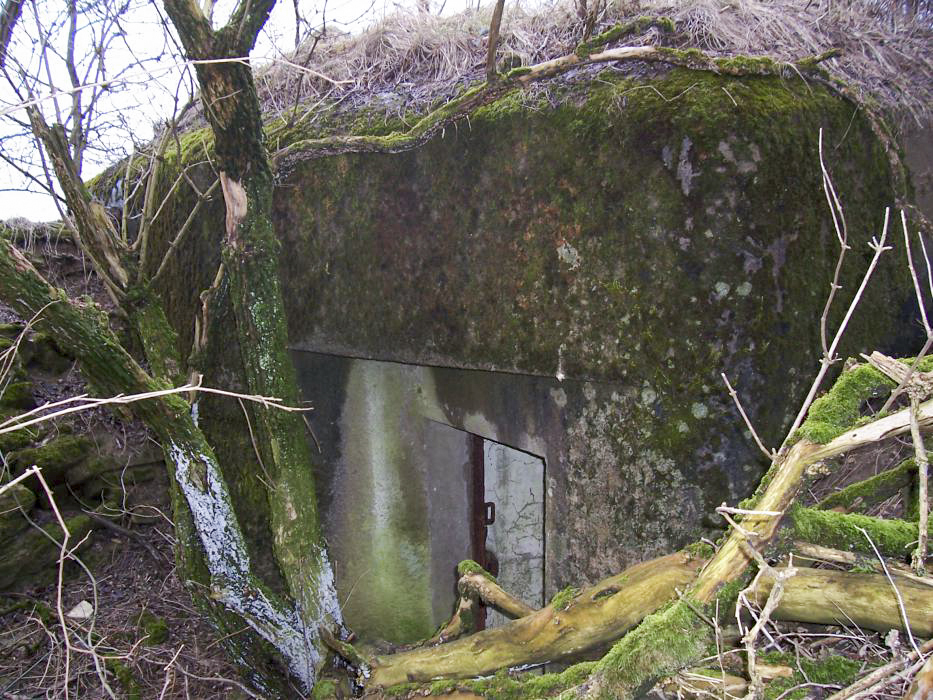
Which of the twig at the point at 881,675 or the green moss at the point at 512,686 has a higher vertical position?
the twig at the point at 881,675

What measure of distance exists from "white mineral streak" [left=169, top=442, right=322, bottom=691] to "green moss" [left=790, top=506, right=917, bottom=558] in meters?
2.14

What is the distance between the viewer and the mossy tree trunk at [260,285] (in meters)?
2.37

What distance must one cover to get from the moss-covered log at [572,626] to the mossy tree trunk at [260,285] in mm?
798

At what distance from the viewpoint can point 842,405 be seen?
1.26 metres

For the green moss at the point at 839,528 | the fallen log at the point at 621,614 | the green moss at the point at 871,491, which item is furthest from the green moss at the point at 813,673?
the green moss at the point at 871,491

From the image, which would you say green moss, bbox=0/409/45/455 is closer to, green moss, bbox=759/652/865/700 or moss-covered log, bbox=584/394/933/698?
moss-covered log, bbox=584/394/933/698

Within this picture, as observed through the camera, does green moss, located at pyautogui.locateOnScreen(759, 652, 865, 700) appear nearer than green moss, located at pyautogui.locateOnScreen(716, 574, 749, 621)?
Yes

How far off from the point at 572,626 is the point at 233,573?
5.14ft

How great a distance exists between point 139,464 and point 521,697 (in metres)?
3.08

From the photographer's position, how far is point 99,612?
3465 mm

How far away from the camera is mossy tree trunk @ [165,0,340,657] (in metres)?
2.37

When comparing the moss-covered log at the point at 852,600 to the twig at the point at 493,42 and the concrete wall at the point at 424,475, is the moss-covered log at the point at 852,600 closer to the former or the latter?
the concrete wall at the point at 424,475

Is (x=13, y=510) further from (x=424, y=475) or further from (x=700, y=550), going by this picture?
(x=700, y=550)

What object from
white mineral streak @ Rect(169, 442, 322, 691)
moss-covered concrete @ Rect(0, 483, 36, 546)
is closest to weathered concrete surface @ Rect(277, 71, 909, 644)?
white mineral streak @ Rect(169, 442, 322, 691)
